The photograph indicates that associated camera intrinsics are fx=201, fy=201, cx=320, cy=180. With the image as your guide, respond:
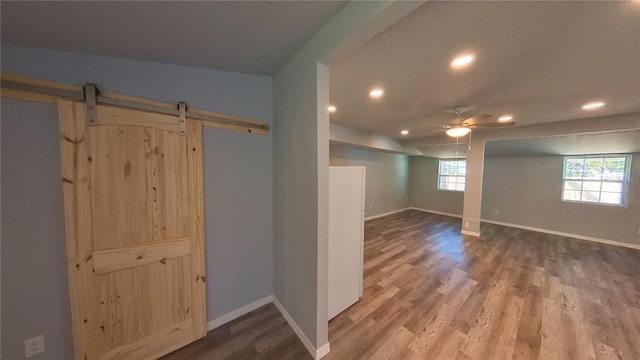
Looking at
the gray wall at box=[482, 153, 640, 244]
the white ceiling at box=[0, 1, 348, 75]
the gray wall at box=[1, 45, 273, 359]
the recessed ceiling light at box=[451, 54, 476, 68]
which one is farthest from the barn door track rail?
the gray wall at box=[482, 153, 640, 244]

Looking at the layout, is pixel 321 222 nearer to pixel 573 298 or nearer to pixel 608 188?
pixel 573 298

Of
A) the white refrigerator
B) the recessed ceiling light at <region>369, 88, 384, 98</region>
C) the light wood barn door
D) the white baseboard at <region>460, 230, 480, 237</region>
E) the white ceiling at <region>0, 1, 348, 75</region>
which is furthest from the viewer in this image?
the white baseboard at <region>460, 230, 480, 237</region>

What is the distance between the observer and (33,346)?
1.31 m

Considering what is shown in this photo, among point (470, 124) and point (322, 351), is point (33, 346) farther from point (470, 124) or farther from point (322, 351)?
point (470, 124)

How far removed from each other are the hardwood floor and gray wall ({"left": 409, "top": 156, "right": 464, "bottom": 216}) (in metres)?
3.07

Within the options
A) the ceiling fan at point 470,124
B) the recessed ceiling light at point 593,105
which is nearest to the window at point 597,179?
the recessed ceiling light at point 593,105

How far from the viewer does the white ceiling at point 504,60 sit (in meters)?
1.23

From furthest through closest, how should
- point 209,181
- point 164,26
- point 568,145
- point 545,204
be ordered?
point 545,204, point 568,145, point 209,181, point 164,26

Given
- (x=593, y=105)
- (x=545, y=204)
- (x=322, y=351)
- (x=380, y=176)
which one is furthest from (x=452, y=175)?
(x=322, y=351)

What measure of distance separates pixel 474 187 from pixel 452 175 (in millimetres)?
2405

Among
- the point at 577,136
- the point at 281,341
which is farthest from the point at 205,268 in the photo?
the point at 577,136

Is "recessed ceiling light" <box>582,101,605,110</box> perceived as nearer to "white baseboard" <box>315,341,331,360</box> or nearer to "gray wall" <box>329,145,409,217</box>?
"gray wall" <box>329,145,409,217</box>

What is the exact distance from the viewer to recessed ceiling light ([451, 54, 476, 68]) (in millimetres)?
1672

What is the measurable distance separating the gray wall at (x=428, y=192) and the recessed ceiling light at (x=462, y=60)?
6.12 metres
